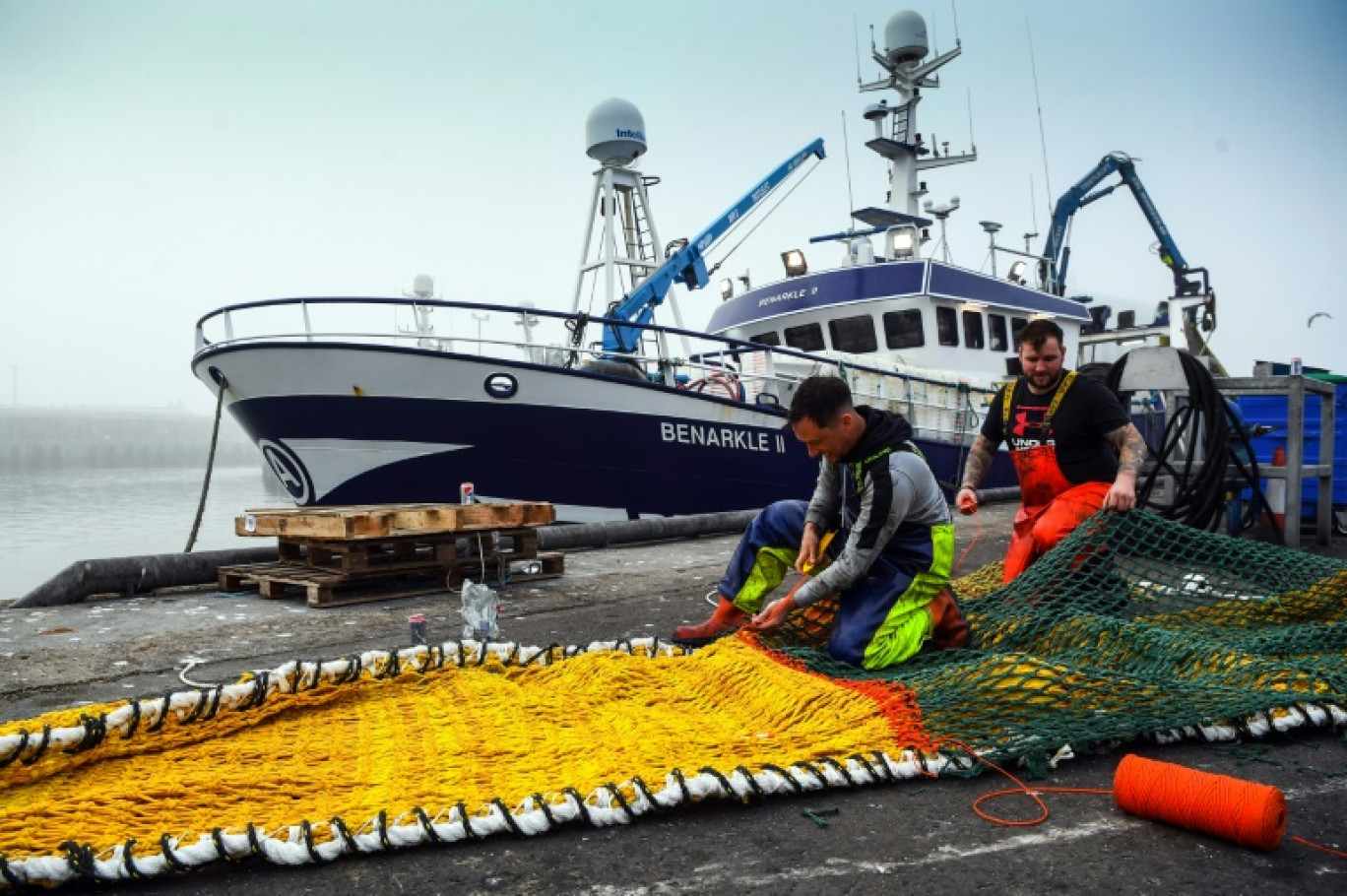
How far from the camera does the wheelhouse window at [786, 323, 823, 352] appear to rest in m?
12.7

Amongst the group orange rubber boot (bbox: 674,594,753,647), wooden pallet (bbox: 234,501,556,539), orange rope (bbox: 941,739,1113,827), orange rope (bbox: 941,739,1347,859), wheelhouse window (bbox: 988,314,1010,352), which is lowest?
orange rope (bbox: 941,739,1113,827)

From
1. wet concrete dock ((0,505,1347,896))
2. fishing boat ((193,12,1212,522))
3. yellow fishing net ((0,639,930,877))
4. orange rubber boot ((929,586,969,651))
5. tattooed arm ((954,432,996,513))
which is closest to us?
wet concrete dock ((0,505,1347,896))

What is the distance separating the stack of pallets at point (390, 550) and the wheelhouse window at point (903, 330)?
7.82 m

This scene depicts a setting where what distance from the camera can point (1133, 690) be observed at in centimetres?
253

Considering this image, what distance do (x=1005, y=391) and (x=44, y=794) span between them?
4.01 m

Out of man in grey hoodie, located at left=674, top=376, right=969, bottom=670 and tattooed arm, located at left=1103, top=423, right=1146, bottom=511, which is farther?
tattooed arm, located at left=1103, top=423, right=1146, bottom=511

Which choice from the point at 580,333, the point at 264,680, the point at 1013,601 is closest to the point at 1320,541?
the point at 1013,601

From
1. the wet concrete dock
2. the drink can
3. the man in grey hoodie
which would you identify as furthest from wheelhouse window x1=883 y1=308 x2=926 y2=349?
→ the wet concrete dock

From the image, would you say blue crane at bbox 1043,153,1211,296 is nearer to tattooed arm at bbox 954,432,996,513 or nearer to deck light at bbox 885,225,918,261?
deck light at bbox 885,225,918,261

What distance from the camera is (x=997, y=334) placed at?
524 inches

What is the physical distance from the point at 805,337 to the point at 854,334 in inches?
26.8

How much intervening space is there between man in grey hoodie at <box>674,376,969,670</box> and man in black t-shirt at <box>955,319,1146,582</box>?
0.78 m

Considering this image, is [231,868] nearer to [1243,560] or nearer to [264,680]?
[264,680]

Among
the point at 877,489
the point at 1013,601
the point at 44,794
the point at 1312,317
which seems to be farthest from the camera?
the point at 1312,317
